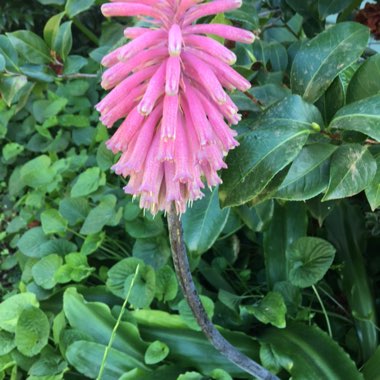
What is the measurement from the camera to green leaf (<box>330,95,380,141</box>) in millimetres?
927

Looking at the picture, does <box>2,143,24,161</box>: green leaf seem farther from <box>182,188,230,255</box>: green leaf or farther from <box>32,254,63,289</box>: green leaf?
<box>182,188,230,255</box>: green leaf

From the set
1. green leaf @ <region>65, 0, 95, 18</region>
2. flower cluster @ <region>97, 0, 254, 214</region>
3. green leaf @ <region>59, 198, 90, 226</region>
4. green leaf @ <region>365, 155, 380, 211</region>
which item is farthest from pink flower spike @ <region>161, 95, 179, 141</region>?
green leaf @ <region>59, 198, 90, 226</region>

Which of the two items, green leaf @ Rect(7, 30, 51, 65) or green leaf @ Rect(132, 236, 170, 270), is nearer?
green leaf @ Rect(7, 30, 51, 65)

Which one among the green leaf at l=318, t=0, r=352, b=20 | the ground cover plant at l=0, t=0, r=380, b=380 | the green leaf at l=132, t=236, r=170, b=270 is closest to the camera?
the ground cover plant at l=0, t=0, r=380, b=380

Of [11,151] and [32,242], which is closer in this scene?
[32,242]

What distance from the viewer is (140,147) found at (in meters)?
0.85

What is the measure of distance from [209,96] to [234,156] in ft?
0.65

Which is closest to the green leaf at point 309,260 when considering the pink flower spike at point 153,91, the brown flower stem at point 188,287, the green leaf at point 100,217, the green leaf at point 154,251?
the brown flower stem at point 188,287

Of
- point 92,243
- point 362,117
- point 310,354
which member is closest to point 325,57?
point 362,117

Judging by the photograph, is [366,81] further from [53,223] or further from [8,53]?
[53,223]

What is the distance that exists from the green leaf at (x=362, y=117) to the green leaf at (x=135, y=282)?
0.88 meters

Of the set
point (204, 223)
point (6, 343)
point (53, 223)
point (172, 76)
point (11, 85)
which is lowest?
point (6, 343)

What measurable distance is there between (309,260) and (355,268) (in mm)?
247

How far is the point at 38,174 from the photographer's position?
2.22 meters
